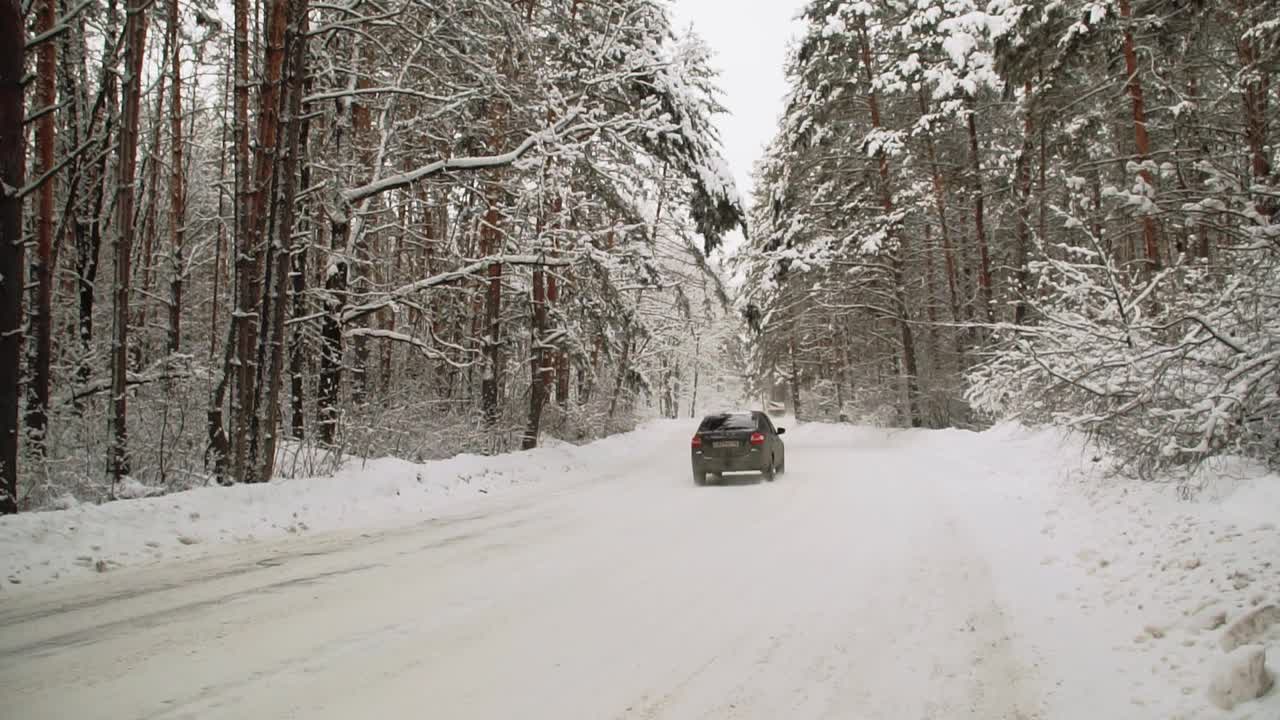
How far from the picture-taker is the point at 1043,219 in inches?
646

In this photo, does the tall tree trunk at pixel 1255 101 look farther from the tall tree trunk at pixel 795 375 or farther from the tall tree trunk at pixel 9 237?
the tall tree trunk at pixel 795 375

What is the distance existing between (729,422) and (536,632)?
36.0 ft

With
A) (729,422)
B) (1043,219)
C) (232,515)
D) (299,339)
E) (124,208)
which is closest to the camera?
(232,515)

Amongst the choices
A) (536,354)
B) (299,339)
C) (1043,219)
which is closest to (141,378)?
(299,339)

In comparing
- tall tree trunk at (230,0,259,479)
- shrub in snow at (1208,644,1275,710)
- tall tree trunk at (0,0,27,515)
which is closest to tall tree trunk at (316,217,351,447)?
tall tree trunk at (230,0,259,479)

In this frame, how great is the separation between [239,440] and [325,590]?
15.5 feet

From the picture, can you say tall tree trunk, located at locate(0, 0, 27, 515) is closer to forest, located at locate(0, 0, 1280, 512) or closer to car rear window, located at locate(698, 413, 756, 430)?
forest, located at locate(0, 0, 1280, 512)

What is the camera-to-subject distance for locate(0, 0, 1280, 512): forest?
7477 millimetres

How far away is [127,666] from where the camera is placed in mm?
4105

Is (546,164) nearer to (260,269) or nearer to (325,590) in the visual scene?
(260,269)

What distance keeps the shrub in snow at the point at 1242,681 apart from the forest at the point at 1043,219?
9.06 feet

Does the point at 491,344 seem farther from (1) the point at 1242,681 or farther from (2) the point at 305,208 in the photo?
(1) the point at 1242,681

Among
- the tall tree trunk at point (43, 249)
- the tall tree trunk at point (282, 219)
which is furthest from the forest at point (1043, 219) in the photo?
the tall tree trunk at point (43, 249)

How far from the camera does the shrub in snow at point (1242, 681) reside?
329 cm
